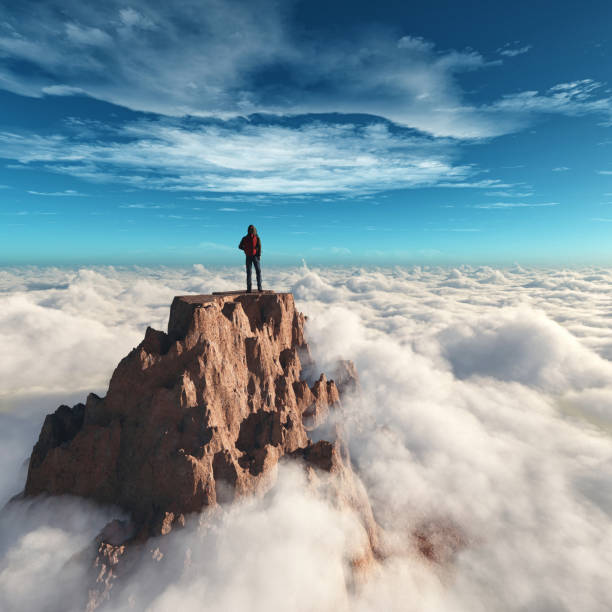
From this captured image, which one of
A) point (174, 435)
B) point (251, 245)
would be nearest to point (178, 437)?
point (174, 435)

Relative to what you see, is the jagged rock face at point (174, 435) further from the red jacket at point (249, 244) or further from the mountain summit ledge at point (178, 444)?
the red jacket at point (249, 244)

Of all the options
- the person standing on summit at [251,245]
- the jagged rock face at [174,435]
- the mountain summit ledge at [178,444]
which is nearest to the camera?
Answer: the mountain summit ledge at [178,444]

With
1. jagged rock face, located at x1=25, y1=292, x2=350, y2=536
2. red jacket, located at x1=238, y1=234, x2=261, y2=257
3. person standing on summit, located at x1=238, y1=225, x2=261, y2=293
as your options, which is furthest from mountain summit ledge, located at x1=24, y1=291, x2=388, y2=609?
Answer: red jacket, located at x1=238, y1=234, x2=261, y2=257

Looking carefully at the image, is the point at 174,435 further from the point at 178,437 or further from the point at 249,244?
the point at 249,244

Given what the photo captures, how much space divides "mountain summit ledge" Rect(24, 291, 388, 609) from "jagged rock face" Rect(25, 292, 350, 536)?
0.36 feet

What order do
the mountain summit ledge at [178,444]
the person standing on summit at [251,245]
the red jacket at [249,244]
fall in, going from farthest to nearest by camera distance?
1. the red jacket at [249,244]
2. the person standing on summit at [251,245]
3. the mountain summit ledge at [178,444]

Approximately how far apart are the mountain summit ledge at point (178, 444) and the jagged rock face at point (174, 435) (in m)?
0.11

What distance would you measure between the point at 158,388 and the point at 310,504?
22.5 meters

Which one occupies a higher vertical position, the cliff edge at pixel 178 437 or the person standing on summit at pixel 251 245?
the person standing on summit at pixel 251 245

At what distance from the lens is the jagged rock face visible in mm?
31562

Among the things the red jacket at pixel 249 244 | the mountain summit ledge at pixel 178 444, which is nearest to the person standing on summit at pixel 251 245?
the red jacket at pixel 249 244

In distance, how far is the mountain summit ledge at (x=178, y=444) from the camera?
102 feet

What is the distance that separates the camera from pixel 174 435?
32.6 m

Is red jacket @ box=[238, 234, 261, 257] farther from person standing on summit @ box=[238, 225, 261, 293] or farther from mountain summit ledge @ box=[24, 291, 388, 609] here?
mountain summit ledge @ box=[24, 291, 388, 609]
